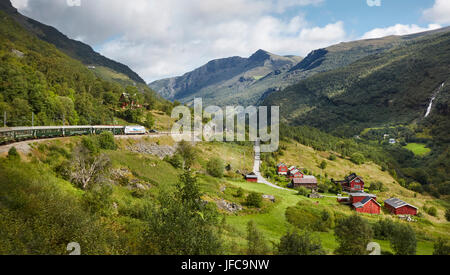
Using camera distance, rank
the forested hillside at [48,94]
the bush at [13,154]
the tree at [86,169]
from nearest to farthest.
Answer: the bush at [13,154]
the tree at [86,169]
the forested hillside at [48,94]

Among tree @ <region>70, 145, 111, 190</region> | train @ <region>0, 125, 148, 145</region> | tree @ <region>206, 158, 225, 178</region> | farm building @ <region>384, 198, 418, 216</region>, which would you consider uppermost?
train @ <region>0, 125, 148, 145</region>

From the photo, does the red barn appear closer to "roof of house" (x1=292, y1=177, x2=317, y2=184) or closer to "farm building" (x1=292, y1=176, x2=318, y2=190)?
"farm building" (x1=292, y1=176, x2=318, y2=190)

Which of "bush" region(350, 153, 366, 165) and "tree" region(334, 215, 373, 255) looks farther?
"bush" region(350, 153, 366, 165)

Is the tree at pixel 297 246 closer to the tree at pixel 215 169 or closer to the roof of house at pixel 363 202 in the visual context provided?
the tree at pixel 215 169

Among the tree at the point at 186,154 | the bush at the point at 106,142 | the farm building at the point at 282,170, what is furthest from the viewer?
the farm building at the point at 282,170

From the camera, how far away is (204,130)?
130000mm

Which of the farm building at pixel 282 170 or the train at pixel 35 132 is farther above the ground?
the train at pixel 35 132

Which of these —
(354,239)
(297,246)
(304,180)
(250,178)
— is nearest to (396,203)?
(304,180)

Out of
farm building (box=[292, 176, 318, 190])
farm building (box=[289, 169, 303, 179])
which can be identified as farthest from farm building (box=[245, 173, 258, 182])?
farm building (box=[289, 169, 303, 179])

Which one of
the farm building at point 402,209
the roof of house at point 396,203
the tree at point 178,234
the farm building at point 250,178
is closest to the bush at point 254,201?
the tree at point 178,234

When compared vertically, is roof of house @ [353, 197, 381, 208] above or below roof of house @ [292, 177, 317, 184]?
below
